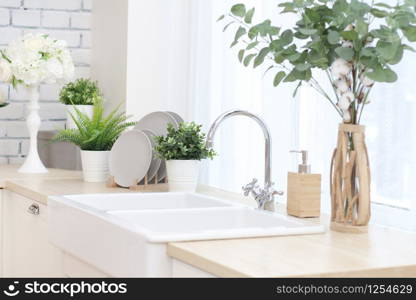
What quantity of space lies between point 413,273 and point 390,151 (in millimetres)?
738

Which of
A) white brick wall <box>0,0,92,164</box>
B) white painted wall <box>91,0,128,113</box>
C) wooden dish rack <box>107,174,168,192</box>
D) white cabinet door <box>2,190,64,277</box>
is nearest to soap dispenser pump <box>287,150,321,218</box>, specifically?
wooden dish rack <box>107,174,168,192</box>

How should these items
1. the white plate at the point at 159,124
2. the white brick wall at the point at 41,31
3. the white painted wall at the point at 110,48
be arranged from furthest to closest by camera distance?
the white brick wall at the point at 41,31 → the white painted wall at the point at 110,48 → the white plate at the point at 159,124

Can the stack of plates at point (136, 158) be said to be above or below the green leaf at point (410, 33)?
below

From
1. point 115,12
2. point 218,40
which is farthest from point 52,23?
point 218,40

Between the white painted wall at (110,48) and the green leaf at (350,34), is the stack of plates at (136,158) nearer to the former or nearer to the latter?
the white painted wall at (110,48)

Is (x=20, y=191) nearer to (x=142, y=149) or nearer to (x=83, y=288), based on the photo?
(x=142, y=149)

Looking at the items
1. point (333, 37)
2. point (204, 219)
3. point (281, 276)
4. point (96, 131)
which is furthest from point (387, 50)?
point (96, 131)

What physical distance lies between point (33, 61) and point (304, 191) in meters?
1.48

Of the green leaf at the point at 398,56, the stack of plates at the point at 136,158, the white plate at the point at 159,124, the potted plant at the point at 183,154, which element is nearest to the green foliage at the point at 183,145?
the potted plant at the point at 183,154

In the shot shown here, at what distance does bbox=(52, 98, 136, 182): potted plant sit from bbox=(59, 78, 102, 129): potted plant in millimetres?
280

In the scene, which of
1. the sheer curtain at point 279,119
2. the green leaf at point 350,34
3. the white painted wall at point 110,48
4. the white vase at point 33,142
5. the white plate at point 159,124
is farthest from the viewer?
the white painted wall at point 110,48

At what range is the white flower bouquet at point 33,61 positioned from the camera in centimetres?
Answer: 318

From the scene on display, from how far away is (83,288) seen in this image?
2029 mm

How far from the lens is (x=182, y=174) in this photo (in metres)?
2.71
